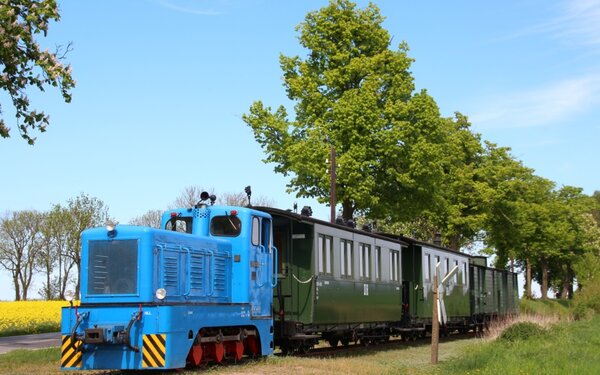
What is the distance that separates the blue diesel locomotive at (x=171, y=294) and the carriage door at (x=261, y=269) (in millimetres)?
26

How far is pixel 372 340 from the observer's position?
1112 inches

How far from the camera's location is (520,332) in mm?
25266

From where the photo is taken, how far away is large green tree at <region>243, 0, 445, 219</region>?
111 ft

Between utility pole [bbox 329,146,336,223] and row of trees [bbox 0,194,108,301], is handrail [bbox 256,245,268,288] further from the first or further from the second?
row of trees [bbox 0,194,108,301]

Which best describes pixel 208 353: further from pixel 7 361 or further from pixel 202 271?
pixel 7 361

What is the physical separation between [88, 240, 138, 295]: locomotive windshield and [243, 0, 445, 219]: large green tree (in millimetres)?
18906

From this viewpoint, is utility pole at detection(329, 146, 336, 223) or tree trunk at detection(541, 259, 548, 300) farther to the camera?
tree trunk at detection(541, 259, 548, 300)

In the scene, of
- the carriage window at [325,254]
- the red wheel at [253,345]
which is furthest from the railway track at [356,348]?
the red wheel at [253,345]

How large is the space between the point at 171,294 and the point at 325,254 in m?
6.01

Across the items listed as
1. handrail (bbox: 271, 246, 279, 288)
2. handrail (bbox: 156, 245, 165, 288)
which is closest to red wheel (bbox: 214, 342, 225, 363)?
handrail (bbox: 156, 245, 165, 288)

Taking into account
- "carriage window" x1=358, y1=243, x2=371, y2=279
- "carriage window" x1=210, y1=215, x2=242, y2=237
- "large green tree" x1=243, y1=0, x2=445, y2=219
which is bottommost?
"carriage window" x1=358, y1=243, x2=371, y2=279

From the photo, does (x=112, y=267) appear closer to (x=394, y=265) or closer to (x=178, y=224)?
(x=178, y=224)

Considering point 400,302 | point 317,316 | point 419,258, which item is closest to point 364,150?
point 419,258

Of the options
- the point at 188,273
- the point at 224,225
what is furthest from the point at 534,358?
the point at 188,273
